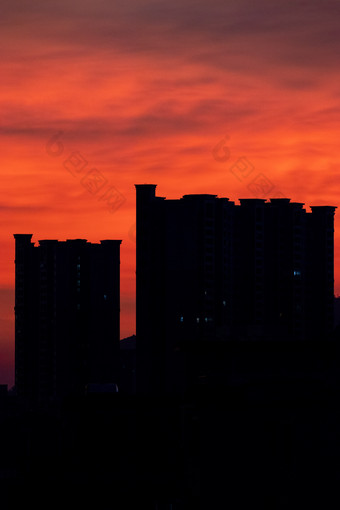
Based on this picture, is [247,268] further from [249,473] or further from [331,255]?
[249,473]

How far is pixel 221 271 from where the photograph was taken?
131000 millimetres

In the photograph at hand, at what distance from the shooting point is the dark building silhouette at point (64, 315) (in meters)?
147

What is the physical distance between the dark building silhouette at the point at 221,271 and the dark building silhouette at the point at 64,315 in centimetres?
2213

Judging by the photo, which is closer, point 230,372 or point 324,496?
point 324,496

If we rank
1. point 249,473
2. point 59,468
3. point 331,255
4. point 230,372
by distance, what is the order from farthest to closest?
point 331,255 < point 59,468 < point 230,372 < point 249,473

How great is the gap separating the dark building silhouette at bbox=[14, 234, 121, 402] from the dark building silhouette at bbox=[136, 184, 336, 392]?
22135 mm

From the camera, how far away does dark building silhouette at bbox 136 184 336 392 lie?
125 metres

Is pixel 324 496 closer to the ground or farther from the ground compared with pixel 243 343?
closer to the ground

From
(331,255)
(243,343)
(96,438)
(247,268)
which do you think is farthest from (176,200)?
(243,343)

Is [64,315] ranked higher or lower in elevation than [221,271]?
lower

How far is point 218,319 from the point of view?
130375 mm

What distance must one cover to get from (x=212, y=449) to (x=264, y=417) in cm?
208

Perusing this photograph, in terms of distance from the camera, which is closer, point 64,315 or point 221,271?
point 221,271

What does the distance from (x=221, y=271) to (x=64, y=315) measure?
30.1 m
